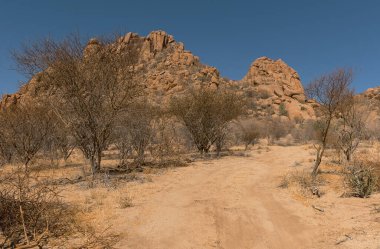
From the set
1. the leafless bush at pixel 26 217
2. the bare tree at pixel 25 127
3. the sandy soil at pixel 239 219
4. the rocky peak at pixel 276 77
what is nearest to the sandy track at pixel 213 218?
the sandy soil at pixel 239 219

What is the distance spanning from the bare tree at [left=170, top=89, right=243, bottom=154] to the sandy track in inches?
438

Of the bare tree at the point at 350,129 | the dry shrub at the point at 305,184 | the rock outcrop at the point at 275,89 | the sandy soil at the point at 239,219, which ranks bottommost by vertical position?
the sandy soil at the point at 239,219

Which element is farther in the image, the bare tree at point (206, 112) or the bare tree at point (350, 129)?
the bare tree at point (206, 112)

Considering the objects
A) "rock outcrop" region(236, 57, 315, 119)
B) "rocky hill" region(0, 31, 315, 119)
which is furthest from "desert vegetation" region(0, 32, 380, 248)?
"rock outcrop" region(236, 57, 315, 119)

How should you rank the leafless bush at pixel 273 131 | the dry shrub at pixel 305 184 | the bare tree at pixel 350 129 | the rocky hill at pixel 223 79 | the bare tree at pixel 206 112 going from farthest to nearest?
the rocky hill at pixel 223 79, the leafless bush at pixel 273 131, the bare tree at pixel 206 112, the bare tree at pixel 350 129, the dry shrub at pixel 305 184

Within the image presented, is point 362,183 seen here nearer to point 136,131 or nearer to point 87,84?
point 87,84

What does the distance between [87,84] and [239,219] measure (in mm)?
7743

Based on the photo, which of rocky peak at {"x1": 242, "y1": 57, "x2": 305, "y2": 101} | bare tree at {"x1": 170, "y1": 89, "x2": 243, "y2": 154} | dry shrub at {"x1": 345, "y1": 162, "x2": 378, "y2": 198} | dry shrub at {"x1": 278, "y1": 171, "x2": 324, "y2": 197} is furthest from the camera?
rocky peak at {"x1": 242, "y1": 57, "x2": 305, "y2": 101}

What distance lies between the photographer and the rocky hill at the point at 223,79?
52.3 m

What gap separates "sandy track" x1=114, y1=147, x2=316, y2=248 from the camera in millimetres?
6059

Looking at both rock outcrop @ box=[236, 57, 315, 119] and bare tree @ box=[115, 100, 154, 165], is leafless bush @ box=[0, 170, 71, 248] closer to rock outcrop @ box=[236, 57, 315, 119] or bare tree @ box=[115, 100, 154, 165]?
bare tree @ box=[115, 100, 154, 165]

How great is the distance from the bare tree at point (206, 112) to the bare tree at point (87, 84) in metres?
10.2

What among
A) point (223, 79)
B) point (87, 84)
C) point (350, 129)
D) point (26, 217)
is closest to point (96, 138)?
point (87, 84)

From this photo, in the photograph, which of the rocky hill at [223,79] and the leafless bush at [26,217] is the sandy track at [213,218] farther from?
the rocky hill at [223,79]
